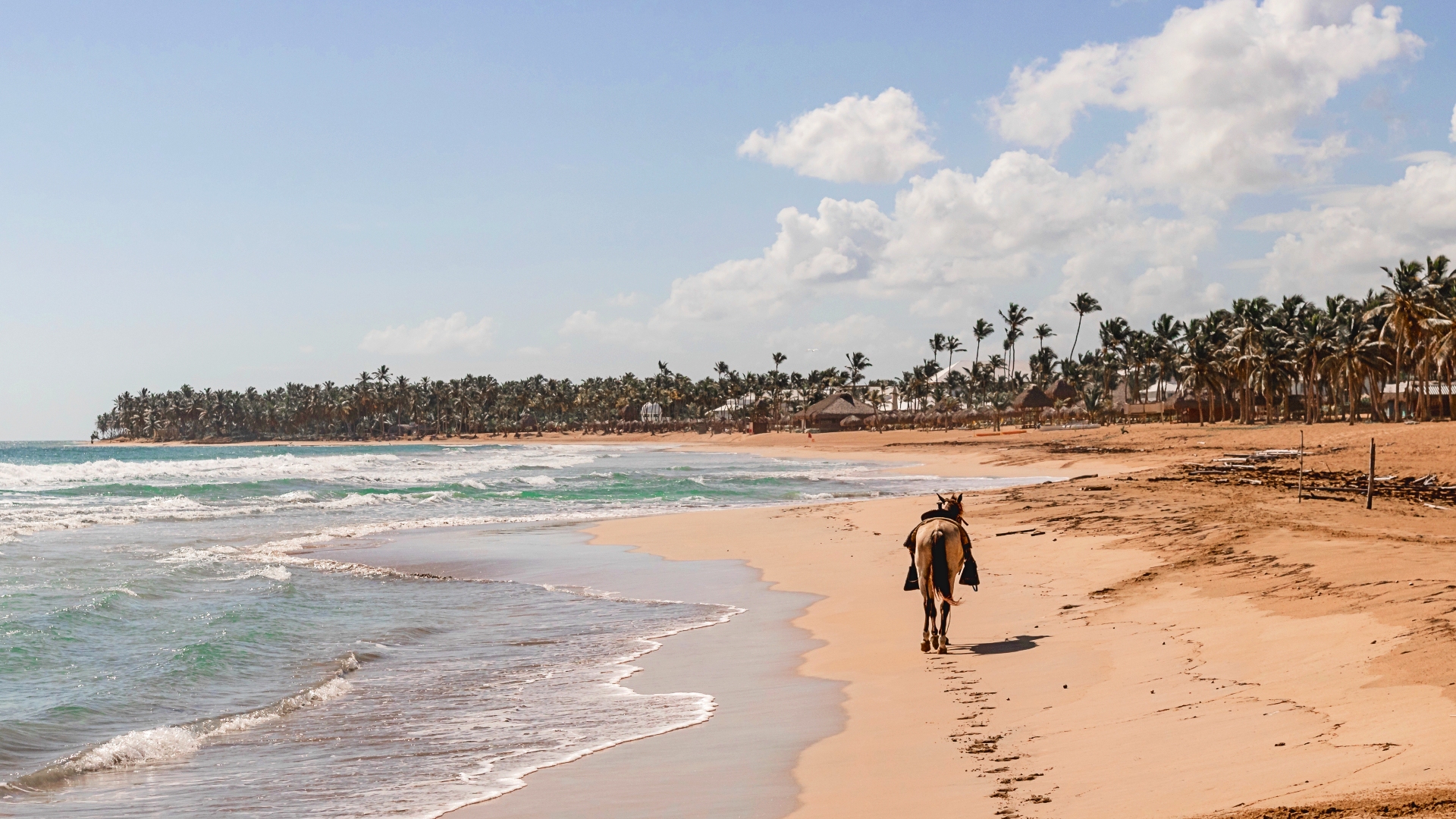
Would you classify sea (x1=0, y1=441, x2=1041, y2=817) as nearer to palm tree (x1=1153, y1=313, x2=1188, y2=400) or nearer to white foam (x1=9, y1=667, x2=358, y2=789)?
white foam (x1=9, y1=667, x2=358, y2=789)

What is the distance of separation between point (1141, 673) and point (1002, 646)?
229 centimetres

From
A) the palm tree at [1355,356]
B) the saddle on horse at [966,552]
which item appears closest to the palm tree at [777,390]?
the palm tree at [1355,356]

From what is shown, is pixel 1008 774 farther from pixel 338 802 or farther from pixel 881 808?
pixel 338 802

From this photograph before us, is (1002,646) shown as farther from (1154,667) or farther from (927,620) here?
(1154,667)

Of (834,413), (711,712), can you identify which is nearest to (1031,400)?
(834,413)

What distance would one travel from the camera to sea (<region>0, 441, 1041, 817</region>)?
8.15 m

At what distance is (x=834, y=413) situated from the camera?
449 ft

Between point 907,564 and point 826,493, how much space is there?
844 inches

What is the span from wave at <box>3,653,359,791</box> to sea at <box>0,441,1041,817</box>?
0.08 feet

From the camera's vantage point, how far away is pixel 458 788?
25.5 ft

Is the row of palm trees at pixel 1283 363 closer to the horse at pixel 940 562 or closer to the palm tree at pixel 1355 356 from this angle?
the palm tree at pixel 1355 356

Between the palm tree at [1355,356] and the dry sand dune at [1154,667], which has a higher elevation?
the palm tree at [1355,356]

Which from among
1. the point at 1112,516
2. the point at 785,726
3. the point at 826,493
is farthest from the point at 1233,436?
the point at 785,726

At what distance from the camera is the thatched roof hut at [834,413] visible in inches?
5369
